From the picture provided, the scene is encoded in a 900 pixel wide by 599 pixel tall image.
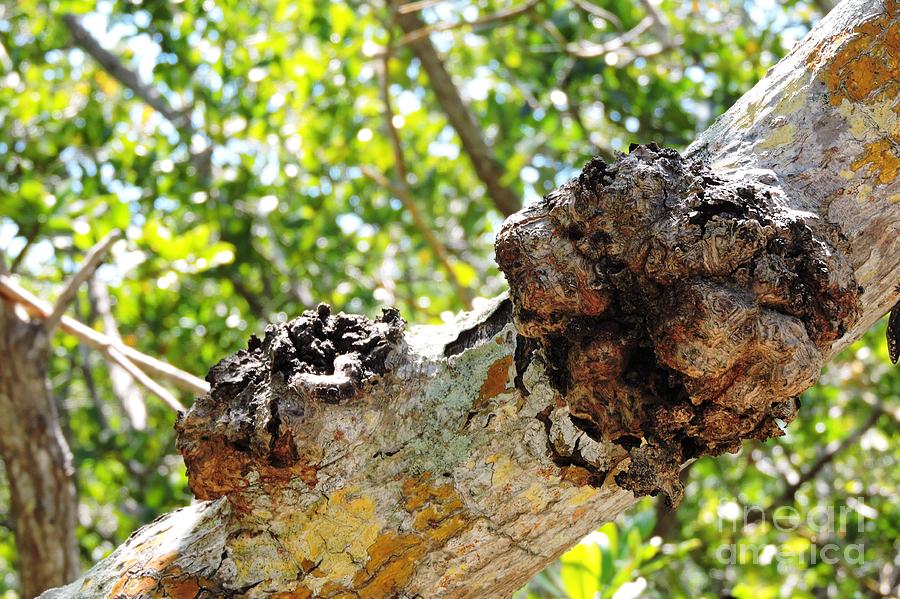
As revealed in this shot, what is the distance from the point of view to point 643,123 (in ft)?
9.80

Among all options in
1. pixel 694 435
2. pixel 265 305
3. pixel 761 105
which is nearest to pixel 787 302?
pixel 694 435

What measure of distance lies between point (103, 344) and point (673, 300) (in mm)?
1279

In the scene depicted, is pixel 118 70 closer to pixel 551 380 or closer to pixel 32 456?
pixel 32 456

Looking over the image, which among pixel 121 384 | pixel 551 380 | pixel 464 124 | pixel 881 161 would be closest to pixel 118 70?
pixel 121 384

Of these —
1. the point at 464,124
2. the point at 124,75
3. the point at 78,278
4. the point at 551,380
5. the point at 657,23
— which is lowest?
the point at 551,380

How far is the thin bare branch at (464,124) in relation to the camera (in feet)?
10.5

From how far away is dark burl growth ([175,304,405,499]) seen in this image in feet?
3.06

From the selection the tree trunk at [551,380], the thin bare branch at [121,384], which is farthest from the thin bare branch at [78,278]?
the thin bare branch at [121,384]

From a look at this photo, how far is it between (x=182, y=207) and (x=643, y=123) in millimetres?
1654

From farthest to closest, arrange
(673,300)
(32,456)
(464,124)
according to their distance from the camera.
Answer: (464,124) → (32,456) → (673,300)

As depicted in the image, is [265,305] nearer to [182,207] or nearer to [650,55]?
[182,207]

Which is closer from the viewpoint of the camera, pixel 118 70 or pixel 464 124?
pixel 464 124

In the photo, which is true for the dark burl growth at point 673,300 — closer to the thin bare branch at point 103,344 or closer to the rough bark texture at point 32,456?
the thin bare branch at point 103,344

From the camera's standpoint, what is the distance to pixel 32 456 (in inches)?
85.9
